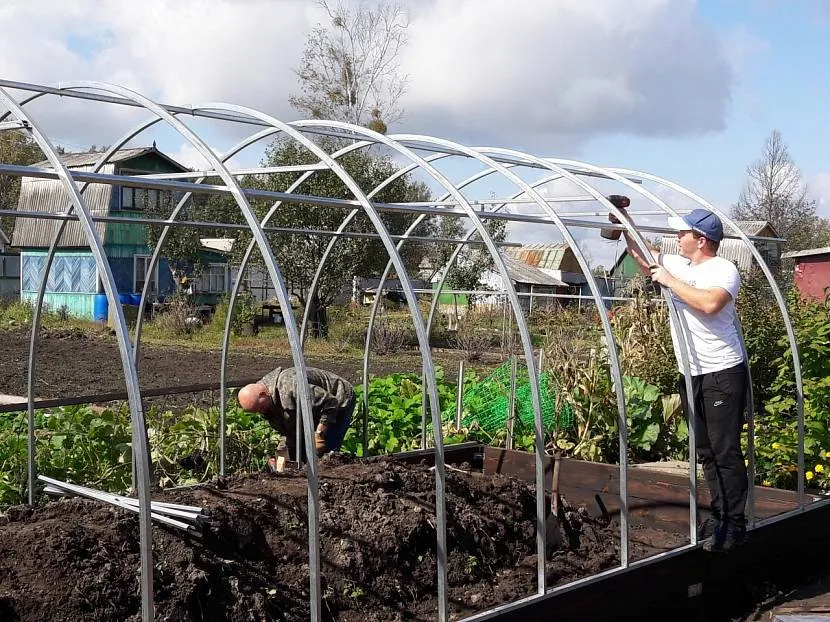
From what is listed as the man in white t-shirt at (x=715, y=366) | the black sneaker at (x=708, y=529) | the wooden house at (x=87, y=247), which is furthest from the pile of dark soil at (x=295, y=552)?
the wooden house at (x=87, y=247)

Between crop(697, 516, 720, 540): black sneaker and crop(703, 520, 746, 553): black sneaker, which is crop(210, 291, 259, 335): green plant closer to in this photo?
crop(697, 516, 720, 540): black sneaker

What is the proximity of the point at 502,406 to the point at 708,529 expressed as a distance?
3311mm

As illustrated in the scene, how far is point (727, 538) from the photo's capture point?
5.23 m

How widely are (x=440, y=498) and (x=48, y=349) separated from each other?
16.6 meters

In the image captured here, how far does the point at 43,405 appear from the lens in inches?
258

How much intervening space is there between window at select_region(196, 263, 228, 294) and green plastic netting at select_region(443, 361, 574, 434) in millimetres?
21353

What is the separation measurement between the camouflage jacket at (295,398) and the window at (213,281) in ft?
75.4

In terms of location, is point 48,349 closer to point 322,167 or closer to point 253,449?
point 253,449

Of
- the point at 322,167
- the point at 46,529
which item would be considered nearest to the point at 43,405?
the point at 46,529

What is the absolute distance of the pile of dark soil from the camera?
157 inches

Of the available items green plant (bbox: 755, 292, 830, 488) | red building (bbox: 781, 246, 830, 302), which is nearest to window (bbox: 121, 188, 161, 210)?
red building (bbox: 781, 246, 830, 302)

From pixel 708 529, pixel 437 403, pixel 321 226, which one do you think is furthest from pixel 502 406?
pixel 321 226

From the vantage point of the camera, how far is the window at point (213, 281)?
29703mm

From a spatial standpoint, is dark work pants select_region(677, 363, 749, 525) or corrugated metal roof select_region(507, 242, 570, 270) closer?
dark work pants select_region(677, 363, 749, 525)
